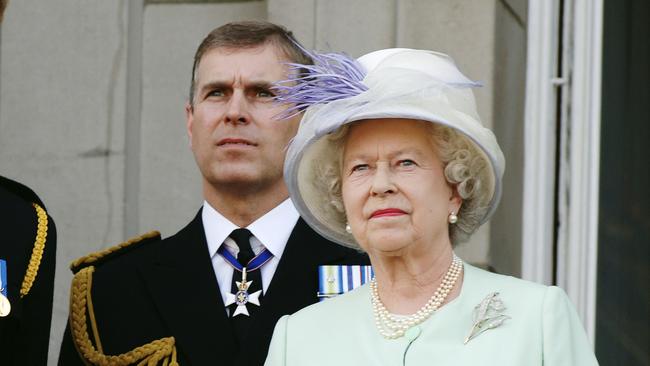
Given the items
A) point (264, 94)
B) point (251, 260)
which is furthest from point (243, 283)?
point (264, 94)

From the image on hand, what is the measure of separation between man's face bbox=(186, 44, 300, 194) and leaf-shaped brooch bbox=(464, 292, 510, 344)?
1071 mm

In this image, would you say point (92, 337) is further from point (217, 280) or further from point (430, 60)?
point (430, 60)

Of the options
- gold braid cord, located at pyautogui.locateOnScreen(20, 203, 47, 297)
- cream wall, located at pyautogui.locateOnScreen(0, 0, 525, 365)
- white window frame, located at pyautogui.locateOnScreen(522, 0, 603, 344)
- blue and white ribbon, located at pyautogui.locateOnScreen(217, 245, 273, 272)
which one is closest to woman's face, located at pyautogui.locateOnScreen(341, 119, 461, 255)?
blue and white ribbon, located at pyautogui.locateOnScreen(217, 245, 273, 272)

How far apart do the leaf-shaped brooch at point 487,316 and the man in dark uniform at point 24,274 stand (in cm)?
120

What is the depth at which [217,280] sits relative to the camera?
15.5 ft

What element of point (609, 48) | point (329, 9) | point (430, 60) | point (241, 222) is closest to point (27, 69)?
Answer: point (329, 9)

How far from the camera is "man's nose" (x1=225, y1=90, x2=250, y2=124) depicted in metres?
4.73

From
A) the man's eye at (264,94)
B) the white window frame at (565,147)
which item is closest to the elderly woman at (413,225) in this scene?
the man's eye at (264,94)

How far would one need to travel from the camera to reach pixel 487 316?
12.6ft

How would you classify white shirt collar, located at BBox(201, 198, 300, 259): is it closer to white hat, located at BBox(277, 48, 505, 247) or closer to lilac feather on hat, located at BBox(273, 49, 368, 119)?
white hat, located at BBox(277, 48, 505, 247)

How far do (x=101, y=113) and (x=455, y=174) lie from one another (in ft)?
7.79

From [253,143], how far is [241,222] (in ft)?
0.76

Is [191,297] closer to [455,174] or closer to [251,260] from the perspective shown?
[251,260]

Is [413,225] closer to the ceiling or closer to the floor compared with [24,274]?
closer to the ceiling
